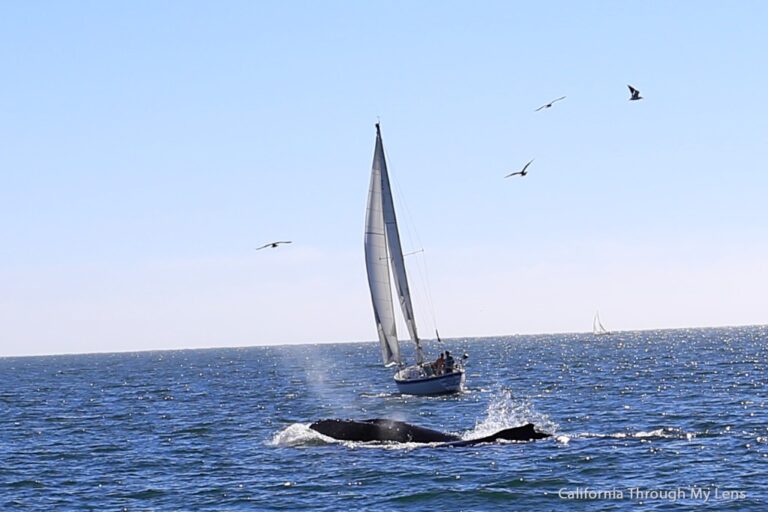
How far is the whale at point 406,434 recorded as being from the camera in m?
41.9

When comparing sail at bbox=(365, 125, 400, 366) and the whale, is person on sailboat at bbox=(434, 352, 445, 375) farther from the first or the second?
the whale

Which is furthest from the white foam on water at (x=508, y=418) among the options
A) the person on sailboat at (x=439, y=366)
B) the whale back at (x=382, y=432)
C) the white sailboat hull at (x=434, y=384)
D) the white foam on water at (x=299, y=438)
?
the white foam on water at (x=299, y=438)

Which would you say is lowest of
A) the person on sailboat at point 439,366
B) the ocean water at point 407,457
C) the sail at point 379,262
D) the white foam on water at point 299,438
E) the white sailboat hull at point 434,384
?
the ocean water at point 407,457

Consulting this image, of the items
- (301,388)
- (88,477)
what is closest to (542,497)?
(88,477)

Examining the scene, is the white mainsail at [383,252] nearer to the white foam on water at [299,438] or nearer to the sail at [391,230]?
the sail at [391,230]

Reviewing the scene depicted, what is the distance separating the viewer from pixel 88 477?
38094 mm

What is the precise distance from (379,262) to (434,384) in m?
9.17

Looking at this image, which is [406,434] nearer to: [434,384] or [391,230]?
[434,384]

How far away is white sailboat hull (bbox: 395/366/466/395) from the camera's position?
6988 cm

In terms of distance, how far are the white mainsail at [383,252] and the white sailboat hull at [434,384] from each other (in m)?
2.78

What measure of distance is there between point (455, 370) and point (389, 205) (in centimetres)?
1236

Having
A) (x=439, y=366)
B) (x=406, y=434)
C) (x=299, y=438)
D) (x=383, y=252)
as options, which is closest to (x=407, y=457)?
(x=406, y=434)

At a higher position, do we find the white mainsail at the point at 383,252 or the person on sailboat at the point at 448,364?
the white mainsail at the point at 383,252

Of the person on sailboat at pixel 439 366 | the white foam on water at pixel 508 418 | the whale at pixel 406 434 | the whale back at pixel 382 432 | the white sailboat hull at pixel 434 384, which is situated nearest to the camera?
the whale at pixel 406 434
